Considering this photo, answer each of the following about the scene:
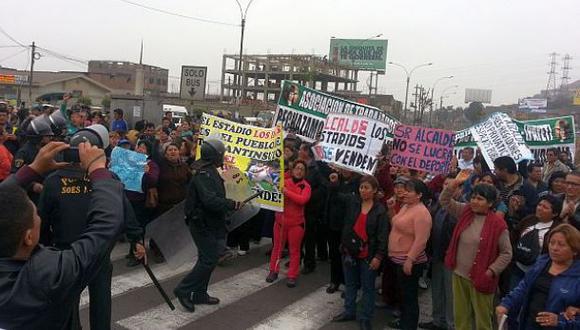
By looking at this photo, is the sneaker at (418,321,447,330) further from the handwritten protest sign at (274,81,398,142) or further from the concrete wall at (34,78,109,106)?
the concrete wall at (34,78,109,106)

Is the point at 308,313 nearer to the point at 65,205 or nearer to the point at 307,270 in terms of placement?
the point at 307,270

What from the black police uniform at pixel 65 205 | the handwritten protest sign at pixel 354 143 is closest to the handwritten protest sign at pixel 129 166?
the handwritten protest sign at pixel 354 143

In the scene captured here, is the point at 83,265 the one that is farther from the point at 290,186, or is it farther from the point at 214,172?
the point at 290,186

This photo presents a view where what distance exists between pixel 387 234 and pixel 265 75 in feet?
250

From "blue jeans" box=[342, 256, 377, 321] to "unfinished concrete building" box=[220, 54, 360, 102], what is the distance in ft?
220

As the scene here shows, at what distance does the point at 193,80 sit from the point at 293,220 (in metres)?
12.9

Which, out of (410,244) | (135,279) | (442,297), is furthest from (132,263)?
(442,297)

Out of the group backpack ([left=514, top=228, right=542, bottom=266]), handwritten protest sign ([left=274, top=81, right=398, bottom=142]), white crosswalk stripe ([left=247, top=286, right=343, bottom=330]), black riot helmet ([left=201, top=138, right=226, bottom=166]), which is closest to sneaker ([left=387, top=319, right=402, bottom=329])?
white crosswalk stripe ([left=247, top=286, right=343, bottom=330])

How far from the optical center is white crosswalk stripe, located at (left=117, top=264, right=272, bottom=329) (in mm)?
5117

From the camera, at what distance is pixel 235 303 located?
5.91 meters

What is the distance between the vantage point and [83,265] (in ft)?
6.30

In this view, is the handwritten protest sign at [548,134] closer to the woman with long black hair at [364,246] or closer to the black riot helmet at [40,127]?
the woman with long black hair at [364,246]

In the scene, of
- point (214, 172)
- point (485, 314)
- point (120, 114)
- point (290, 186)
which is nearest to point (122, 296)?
point (214, 172)

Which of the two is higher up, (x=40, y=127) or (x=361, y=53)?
(x=361, y=53)
